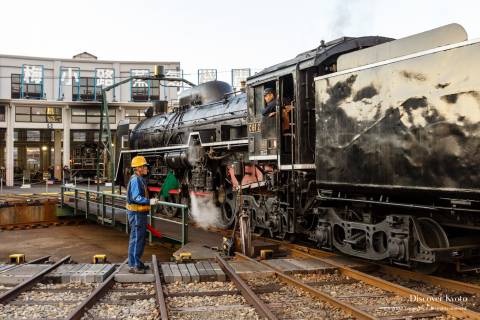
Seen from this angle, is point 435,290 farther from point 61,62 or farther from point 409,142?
point 61,62

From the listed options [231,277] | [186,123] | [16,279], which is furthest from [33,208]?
[231,277]

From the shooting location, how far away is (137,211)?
6.75 meters

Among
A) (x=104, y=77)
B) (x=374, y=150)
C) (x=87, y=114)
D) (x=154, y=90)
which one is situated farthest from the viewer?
(x=154, y=90)

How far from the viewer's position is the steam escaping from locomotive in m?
12.0

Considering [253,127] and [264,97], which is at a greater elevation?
Result: [264,97]

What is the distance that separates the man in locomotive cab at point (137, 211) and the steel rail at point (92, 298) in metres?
0.31

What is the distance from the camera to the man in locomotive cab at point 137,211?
6684 mm

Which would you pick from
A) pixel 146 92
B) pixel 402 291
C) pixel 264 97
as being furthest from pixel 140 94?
pixel 402 291

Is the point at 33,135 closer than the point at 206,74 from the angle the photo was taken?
No

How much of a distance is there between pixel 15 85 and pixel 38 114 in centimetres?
→ 241

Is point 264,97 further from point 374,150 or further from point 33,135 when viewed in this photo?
point 33,135

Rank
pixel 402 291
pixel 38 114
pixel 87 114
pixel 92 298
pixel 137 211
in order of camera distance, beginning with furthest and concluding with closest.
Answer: pixel 87 114, pixel 38 114, pixel 137 211, pixel 402 291, pixel 92 298

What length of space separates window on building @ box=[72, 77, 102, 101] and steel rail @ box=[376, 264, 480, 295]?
30.5m

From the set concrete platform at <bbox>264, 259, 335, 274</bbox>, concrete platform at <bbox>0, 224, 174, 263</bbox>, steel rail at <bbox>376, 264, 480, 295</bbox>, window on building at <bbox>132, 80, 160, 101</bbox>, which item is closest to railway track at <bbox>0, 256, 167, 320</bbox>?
concrete platform at <bbox>264, 259, 335, 274</bbox>
